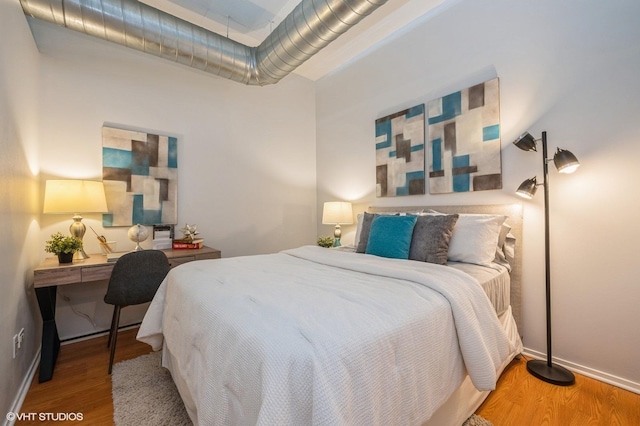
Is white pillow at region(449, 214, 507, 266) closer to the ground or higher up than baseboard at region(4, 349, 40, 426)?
higher up

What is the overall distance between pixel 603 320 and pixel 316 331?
2099 millimetres

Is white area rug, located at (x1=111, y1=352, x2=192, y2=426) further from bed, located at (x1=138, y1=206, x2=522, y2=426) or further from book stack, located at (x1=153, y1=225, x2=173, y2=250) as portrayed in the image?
book stack, located at (x1=153, y1=225, x2=173, y2=250)

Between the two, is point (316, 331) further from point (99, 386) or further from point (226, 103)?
point (226, 103)

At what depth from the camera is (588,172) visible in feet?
6.22

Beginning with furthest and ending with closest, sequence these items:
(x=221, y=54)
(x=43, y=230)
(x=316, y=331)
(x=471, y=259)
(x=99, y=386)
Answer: (x=221, y=54), (x=43, y=230), (x=471, y=259), (x=99, y=386), (x=316, y=331)

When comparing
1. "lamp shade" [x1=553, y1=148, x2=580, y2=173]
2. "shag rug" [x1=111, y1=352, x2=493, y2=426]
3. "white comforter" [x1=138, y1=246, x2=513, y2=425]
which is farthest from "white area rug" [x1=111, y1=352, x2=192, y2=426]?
"lamp shade" [x1=553, y1=148, x2=580, y2=173]

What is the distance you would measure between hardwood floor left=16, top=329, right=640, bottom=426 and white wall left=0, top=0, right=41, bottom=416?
0.18 metres

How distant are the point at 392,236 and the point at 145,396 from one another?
192cm

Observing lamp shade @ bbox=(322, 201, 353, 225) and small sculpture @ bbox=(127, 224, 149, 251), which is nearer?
small sculpture @ bbox=(127, 224, 149, 251)

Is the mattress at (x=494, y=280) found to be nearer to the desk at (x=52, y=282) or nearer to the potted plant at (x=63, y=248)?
the desk at (x=52, y=282)

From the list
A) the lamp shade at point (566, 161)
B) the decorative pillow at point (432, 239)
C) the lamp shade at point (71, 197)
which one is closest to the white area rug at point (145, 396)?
the lamp shade at point (71, 197)

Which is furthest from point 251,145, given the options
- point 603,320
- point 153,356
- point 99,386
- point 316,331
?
point 603,320

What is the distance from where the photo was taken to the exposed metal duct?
79.8 inches

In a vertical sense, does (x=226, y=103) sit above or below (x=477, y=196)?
above
